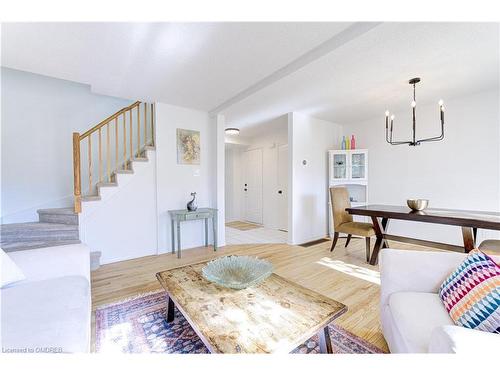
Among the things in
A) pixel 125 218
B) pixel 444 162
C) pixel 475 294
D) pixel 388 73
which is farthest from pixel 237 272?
pixel 444 162

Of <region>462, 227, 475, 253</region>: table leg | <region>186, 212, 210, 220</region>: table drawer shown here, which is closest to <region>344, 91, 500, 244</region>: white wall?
<region>462, 227, 475, 253</region>: table leg

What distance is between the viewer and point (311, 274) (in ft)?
8.28

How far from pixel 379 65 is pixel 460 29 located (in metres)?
0.61

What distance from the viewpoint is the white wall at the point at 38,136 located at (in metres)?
3.06

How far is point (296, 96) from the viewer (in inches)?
118

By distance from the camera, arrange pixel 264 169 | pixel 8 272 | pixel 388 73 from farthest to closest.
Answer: pixel 264 169 < pixel 388 73 < pixel 8 272

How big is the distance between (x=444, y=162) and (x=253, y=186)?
153 inches

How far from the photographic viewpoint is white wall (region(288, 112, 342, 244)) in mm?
3742

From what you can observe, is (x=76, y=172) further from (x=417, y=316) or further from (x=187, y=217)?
(x=417, y=316)

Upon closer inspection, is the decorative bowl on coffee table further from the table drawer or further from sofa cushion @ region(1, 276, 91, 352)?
the table drawer

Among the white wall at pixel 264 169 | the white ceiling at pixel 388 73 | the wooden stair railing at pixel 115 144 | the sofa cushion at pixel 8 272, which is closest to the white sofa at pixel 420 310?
the white ceiling at pixel 388 73

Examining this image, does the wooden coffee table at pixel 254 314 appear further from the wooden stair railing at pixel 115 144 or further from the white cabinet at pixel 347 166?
the white cabinet at pixel 347 166

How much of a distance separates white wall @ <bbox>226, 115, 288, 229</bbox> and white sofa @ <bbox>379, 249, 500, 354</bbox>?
10.4 ft
